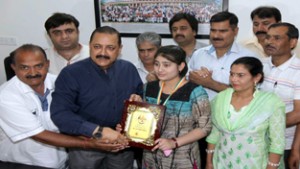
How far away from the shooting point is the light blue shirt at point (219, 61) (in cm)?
245

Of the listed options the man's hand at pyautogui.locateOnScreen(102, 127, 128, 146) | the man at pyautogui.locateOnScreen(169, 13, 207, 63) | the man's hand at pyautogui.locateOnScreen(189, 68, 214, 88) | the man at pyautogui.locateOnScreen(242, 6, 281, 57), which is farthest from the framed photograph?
the man's hand at pyautogui.locateOnScreen(102, 127, 128, 146)

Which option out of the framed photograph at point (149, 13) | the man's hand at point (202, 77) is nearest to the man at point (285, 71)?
the man's hand at point (202, 77)

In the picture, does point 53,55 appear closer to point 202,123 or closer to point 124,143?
point 124,143

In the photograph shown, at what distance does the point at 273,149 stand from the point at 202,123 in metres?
0.47

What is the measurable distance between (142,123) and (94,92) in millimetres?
396

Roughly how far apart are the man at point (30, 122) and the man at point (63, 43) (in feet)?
2.49

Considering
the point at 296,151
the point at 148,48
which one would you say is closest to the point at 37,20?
the point at 148,48

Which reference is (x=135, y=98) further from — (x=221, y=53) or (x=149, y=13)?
(x=149, y=13)

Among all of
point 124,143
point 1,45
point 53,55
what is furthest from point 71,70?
point 1,45

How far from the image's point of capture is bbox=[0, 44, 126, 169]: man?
202 cm

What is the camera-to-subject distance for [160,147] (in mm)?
1862

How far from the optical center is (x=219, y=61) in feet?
8.21

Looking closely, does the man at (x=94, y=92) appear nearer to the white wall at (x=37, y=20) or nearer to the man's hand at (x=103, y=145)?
the man's hand at (x=103, y=145)

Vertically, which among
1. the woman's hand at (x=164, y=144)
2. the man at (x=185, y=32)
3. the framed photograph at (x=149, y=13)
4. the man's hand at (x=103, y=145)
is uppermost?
the framed photograph at (x=149, y=13)
